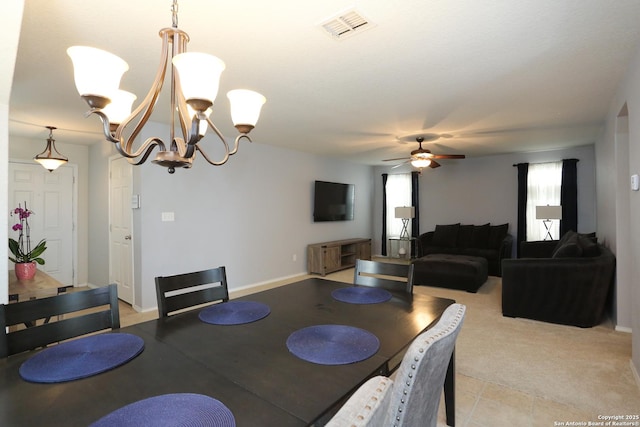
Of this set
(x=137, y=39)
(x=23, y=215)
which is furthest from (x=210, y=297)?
(x=23, y=215)

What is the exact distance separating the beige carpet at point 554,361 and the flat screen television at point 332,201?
3.40m

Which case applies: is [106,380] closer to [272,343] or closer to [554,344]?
[272,343]

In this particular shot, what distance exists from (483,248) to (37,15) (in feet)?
22.0

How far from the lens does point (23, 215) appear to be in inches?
120

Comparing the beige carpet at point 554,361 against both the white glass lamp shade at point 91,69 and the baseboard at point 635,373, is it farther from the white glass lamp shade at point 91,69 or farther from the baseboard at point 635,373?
the white glass lamp shade at point 91,69

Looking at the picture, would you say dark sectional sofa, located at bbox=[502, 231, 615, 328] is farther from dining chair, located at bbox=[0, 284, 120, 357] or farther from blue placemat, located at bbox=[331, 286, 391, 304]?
dining chair, located at bbox=[0, 284, 120, 357]

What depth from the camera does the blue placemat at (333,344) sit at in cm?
113

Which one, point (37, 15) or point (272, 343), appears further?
point (37, 15)

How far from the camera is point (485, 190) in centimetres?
671

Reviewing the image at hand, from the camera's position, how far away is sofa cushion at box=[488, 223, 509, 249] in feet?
20.0

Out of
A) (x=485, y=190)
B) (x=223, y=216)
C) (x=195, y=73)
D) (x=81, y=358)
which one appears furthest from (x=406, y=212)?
(x=81, y=358)

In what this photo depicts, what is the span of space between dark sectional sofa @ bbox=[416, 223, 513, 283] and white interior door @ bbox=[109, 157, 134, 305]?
5.23 m

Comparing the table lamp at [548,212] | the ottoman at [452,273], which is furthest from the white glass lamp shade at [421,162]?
the table lamp at [548,212]

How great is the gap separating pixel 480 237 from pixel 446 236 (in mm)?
624
